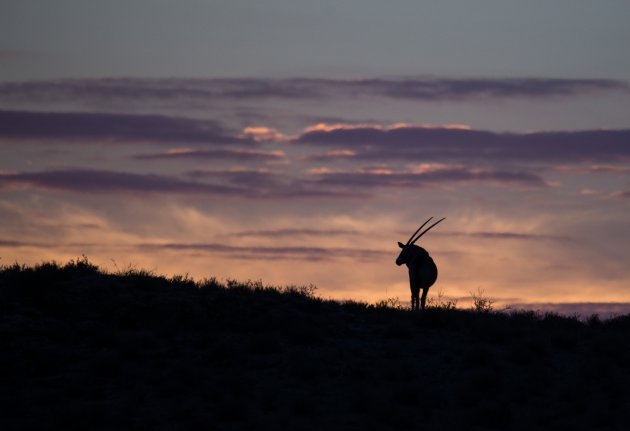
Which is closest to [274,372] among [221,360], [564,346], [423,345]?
[221,360]

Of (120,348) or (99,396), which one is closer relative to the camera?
(99,396)

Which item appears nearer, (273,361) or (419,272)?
(273,361)

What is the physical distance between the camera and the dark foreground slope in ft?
62.5

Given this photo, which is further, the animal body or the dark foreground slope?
the animal body

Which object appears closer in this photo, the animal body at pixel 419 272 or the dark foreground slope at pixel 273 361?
the dark foreground slope at pixel 273 361

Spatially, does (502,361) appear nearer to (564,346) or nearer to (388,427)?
(564,346)

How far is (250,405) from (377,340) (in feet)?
19.0

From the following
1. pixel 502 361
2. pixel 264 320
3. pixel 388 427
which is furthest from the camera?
pixel 264 320

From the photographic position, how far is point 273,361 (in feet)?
73.4

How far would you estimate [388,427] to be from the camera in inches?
725

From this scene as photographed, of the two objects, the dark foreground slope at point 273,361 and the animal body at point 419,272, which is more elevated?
the animal body at point 419,272

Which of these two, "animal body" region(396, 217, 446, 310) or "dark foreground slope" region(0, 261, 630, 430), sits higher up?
"animal body" region(396, 217, 446, 310)

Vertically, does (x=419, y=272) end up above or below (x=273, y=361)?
above

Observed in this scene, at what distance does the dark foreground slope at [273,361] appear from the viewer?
19062mm
